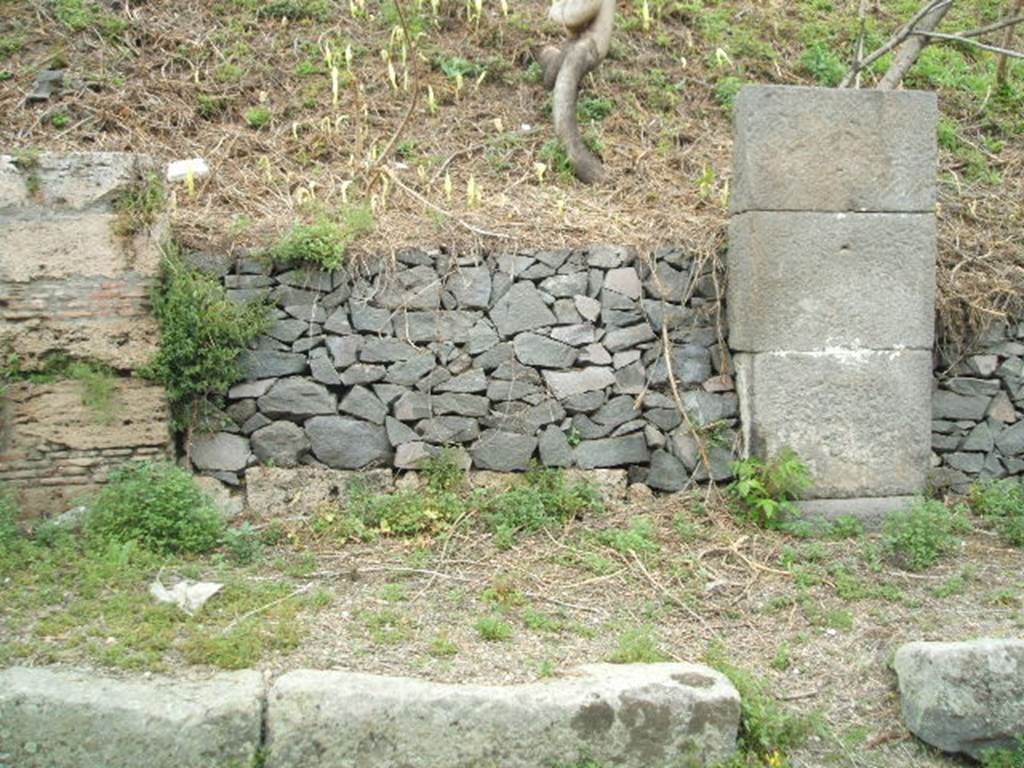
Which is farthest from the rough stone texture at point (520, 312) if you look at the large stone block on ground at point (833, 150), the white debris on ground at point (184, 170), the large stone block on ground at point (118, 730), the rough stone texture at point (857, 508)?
the large stone block on ground at point (118, 730)

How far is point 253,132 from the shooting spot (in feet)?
26.4

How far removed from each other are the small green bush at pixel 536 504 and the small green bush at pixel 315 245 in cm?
A: 182

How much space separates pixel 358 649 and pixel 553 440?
2284mm

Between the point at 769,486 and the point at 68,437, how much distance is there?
4306mm

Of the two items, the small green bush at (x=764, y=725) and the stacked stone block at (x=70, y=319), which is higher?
the stacked stone block at (x=70, y=319)

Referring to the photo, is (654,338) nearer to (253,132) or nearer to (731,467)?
(731,467)

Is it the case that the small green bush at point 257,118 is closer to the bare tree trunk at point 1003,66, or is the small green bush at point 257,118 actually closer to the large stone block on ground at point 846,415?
the large stone block on ground at point 846,415

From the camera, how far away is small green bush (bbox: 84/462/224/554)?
17.6 feet

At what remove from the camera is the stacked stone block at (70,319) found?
582 cm

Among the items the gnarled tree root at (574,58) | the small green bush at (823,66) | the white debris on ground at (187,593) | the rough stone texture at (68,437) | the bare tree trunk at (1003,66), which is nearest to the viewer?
the white debris on ground at (187,593)

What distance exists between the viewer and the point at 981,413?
6.68 metres

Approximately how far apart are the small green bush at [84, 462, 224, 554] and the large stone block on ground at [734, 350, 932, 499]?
3392mm

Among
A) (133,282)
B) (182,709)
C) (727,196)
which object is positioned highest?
(727,196)

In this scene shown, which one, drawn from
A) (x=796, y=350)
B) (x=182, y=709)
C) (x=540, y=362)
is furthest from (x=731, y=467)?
(x=182, y=709)
